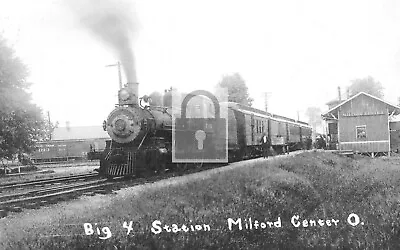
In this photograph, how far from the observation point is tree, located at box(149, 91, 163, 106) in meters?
11.4

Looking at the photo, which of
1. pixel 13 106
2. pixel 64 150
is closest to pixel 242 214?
pixel 13 106

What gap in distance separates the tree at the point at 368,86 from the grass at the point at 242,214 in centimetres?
107

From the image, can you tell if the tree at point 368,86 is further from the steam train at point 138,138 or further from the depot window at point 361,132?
the steam train at point 138,138

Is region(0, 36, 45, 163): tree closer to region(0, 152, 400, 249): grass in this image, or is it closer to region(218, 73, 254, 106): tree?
region(0, 152, 400, 249): grass

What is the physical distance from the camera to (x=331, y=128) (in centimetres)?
925

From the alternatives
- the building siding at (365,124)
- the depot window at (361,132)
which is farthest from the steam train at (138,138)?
the depot window at (361,132)

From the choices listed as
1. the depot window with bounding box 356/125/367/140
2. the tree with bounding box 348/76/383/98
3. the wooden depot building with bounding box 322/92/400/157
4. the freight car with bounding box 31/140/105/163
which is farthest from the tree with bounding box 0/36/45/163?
the freight car with bounding box 31/140/105/163

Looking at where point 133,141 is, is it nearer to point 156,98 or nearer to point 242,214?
point 156,98

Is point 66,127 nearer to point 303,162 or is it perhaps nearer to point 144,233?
point 303,162

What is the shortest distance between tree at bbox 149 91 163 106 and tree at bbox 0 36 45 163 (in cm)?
312

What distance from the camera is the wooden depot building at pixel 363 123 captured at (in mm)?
6543

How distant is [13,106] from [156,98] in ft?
13.3

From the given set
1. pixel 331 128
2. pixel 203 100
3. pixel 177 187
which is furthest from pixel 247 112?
pixel 177 187

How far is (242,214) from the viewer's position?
4480mm
